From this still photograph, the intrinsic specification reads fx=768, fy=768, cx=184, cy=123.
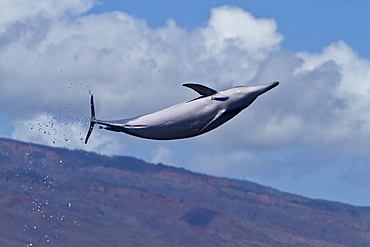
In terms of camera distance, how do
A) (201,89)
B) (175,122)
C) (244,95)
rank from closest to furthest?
(175,122) → (201,89) → (244,95)

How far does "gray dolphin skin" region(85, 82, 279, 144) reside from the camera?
27938 millimetres

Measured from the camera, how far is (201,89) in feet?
93.7

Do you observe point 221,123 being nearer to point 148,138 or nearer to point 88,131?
point 148,138

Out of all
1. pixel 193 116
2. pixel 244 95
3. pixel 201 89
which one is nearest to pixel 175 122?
pixel 193 116

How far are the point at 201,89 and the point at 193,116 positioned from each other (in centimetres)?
113

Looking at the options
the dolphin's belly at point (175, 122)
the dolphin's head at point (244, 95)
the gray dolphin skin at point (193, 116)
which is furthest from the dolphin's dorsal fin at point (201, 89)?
the dolphin's head at point (244, 95)

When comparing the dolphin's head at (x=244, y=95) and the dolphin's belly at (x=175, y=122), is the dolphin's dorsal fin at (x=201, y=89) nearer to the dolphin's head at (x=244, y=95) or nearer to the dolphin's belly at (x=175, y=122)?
the dolphin's belly at (x=175, y=122)

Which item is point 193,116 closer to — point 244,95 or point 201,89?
point 201,89

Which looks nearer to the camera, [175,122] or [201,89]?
[175,122]

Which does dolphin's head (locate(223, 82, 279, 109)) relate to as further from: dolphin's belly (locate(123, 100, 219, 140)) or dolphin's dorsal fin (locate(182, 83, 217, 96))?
dolphin's belly (locate(123, 100, 219, 140))

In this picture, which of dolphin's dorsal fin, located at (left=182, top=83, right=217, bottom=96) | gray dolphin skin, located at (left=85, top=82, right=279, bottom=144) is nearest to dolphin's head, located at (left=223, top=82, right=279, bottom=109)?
gray dolphin skin, located at (left=85, top=82, right=279, bottom=144)

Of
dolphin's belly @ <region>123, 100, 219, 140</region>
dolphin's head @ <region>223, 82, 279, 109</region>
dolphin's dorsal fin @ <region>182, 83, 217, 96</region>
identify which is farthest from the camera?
dolphin's head @ <region>223, 82, 279, 109</region>

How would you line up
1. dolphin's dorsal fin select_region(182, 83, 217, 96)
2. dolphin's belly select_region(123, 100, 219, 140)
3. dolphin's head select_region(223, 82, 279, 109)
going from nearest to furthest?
dolphin's belly select_region(123, 100, 219, 140) < dolphin's dorsal fin select_region(182, 83, 217, 96) < dolphin's head select_region(223, 82, 279, 109)

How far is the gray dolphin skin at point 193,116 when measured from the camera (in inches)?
1100
